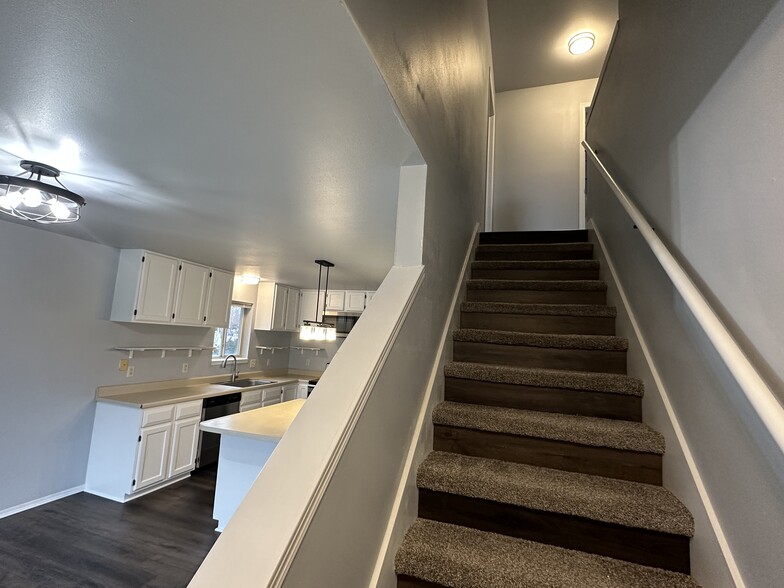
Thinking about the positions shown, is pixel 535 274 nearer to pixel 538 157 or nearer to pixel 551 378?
pixel 551 378

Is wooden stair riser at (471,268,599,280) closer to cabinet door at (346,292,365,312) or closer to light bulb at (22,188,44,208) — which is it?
light bulb at (22,188,44,208)

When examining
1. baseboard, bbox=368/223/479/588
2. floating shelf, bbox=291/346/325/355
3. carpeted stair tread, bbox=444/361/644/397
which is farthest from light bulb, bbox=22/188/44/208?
floating shelf, bbox=291/346/325/355

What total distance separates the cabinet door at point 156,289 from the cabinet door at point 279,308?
5.75 feet

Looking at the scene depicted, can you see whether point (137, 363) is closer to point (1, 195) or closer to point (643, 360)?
point (1, 195)

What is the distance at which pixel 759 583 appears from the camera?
0.88 m

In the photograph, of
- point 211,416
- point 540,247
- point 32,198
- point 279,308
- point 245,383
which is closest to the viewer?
point 32,198

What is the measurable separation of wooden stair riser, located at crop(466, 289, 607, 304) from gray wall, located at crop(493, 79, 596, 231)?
95.6 inches

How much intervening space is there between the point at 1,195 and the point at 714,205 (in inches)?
109

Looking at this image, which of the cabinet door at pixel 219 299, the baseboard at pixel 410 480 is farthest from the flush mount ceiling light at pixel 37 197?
the cabinet door at pixel 219 299

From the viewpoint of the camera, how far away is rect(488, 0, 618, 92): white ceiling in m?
3.59

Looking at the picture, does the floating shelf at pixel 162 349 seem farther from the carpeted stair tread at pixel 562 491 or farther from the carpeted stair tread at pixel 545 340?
the carpeted stair tread at pixel 562 491

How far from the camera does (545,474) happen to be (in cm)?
141

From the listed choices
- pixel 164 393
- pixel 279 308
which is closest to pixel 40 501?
pixel 164 393

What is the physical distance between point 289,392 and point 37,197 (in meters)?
4.47
